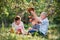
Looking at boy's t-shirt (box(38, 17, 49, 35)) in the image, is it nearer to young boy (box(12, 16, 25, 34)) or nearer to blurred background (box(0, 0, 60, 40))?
blurred background (box(0, 0, 60, 40))

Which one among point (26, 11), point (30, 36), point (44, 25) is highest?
point (26, 11)

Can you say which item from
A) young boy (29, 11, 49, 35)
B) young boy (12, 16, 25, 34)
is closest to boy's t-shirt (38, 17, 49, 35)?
young boy (29, 11, 49, 35)

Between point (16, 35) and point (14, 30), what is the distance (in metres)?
0.07

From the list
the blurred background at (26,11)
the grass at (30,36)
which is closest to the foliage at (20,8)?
the blurred background at (26,11)

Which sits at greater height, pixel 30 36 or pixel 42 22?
pixel 42 22

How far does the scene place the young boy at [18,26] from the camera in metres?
2.83

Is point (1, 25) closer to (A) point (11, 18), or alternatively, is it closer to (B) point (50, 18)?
(A) point (11, 18)

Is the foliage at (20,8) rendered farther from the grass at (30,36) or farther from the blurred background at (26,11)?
the grass at (30,36)

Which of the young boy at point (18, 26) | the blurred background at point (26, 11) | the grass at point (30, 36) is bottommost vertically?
the grass at point (30, 36)

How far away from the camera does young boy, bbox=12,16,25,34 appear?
283cm

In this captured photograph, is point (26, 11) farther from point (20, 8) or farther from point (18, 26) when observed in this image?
point (18, 26)

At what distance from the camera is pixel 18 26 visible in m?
2.86

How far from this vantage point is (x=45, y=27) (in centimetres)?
280

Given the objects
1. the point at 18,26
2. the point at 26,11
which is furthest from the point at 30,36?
the point at 26,11
